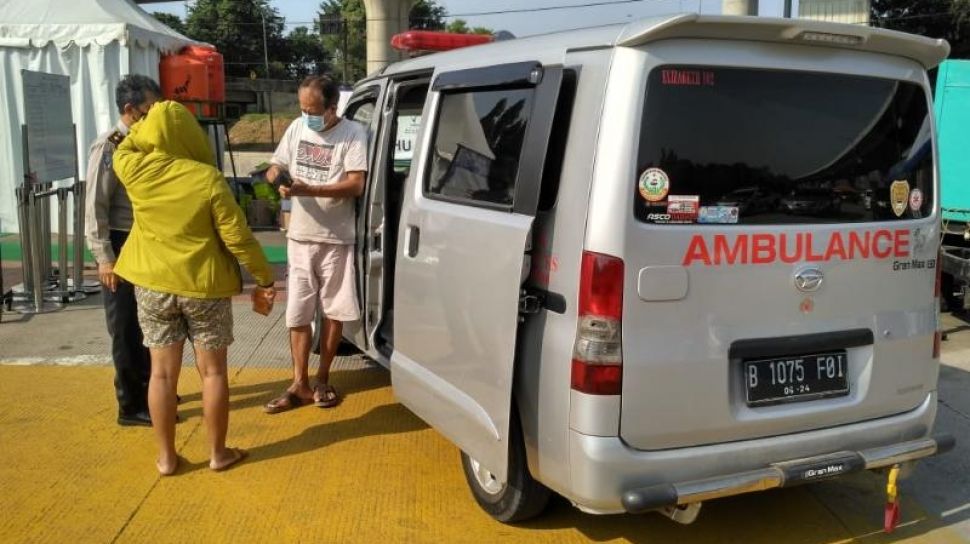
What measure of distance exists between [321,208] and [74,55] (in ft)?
23.1

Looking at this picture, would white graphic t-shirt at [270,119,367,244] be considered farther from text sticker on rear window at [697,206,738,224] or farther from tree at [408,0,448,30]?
tree at [408,0,448,30]

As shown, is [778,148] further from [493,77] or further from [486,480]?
[486,480]

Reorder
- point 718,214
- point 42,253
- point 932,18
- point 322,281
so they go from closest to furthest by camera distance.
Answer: point 718,214 < point 322,281 < point 42,253 < point 932,18

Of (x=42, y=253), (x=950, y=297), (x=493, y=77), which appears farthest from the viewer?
(x=950, y=297)

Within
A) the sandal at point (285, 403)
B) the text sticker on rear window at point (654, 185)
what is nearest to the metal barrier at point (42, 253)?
the sandal at point (285, 403)

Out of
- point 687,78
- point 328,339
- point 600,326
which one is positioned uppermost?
point 687,78

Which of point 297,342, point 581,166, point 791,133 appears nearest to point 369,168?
point 297,342

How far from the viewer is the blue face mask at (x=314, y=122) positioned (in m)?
4.49

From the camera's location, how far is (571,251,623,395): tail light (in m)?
2.63

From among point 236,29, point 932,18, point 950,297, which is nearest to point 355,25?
point 236,29

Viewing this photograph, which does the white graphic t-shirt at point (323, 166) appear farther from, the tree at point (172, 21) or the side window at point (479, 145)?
the tree at point (172, 21)

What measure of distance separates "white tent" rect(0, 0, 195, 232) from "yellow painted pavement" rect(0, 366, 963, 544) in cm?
627

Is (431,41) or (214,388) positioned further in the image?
(431,41)

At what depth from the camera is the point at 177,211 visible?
3.62 meters
